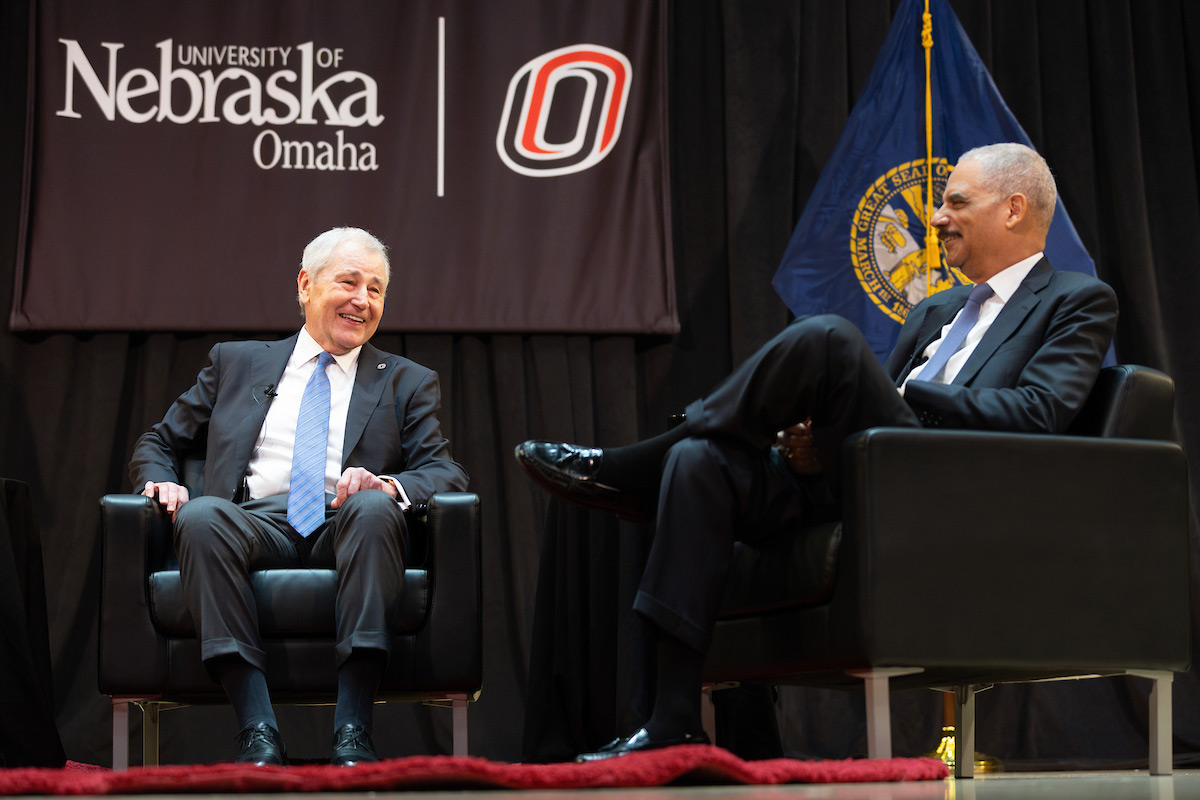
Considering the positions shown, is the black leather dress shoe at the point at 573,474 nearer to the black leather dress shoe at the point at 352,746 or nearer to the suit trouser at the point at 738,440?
the suit trouser at the point at 738,440

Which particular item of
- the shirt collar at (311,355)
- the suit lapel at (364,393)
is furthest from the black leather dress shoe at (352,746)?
the shirt collar at (311,355)

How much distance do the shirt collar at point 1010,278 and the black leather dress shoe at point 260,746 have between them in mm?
1648

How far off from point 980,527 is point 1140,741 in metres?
2.36

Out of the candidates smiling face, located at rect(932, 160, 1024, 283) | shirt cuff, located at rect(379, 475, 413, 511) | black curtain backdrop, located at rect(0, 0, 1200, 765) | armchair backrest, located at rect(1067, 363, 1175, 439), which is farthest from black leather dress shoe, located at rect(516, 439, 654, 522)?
black curtain backdrop, located at rect(0, 0, 1200, 765)

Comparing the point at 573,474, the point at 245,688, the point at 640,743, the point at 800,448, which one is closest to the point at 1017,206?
the point at 800,448

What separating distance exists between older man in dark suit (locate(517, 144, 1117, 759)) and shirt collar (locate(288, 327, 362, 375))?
3.05 ft

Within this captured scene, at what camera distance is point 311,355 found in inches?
112

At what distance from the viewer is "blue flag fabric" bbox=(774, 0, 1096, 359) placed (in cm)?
391

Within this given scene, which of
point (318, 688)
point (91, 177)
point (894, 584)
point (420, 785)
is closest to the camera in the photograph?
point (420, 785)

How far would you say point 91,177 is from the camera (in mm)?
3818

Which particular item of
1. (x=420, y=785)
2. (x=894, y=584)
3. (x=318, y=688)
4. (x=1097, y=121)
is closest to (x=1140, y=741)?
(x=1097, y=121)

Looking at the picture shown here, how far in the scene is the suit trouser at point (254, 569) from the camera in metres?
2.23

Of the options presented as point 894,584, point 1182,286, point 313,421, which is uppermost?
point 1182,286

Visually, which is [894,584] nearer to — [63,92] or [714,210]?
[714,210]
